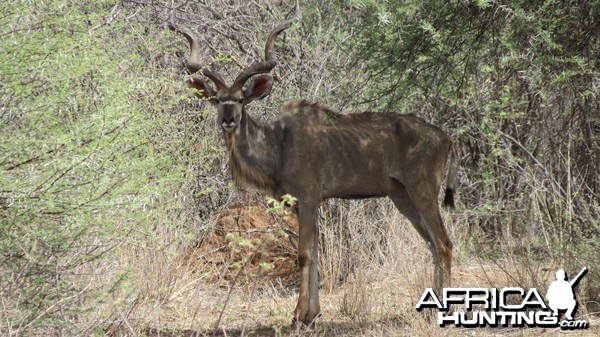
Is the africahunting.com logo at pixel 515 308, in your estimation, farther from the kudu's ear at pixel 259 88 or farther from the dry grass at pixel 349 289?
the kudu's ear at pixel 259 88

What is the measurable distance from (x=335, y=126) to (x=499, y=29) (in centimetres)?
160

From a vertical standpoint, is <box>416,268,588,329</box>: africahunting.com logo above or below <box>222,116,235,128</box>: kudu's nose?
below

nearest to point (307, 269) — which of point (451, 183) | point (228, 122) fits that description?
point (228, 122)

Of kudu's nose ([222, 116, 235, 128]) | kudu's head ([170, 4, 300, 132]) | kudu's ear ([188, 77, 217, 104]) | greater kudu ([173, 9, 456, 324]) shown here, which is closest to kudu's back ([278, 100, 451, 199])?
greater kudu ([173, 9, 456, 324])

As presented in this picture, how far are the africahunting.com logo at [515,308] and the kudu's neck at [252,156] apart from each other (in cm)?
159

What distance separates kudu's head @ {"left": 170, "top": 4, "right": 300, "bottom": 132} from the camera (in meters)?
7.91

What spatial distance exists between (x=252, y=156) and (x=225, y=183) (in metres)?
2.16

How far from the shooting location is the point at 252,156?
8.09 metres

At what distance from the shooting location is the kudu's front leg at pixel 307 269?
25.9 feet

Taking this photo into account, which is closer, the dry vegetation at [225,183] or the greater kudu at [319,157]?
the dry vegetation at [225,183]

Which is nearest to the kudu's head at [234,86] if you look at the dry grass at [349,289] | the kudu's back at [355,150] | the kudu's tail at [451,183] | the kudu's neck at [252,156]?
the kudu's neck at [252,156]

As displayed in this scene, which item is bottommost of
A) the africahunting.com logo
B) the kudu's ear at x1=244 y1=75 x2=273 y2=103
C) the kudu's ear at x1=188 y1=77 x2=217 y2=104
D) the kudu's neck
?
the africahunting.com logo

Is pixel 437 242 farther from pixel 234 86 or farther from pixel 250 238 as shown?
pixel 250 238

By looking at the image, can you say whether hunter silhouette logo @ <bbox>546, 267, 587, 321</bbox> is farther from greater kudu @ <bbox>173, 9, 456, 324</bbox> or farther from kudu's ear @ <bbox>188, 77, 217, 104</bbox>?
kudu's ear @ <bbox>188, 77, 217, 104</bbox>
